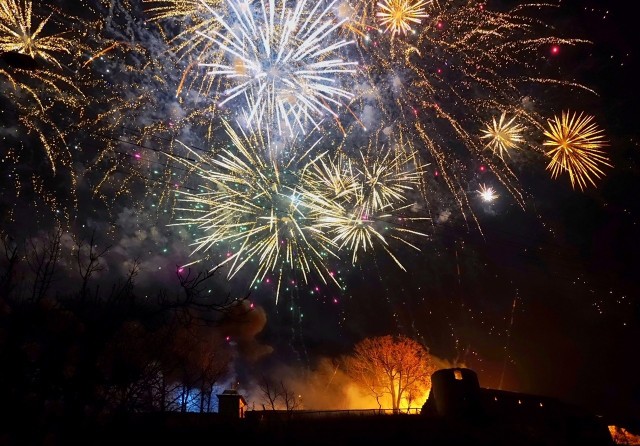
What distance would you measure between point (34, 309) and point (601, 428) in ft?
131

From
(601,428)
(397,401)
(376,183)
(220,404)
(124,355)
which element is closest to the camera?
(124,355)

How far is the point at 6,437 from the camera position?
4980 mm

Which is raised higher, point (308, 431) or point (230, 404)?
point (230, 404)

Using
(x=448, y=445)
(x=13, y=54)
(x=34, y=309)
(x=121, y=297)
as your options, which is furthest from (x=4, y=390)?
(x=448, y=445)

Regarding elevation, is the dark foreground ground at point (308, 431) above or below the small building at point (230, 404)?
below

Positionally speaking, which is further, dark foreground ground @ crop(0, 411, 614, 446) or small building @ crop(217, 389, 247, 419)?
small building @ crop(217, 389, 247, 419)

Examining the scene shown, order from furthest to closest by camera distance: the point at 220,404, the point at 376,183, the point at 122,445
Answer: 1. the point at 220,404
2. the point at 376,183
3. the point at 122,445

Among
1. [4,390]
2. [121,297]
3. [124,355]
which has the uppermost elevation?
[121,297]

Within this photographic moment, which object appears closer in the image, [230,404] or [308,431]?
[308,431]

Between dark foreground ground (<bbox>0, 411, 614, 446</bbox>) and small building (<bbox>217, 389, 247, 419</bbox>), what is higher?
small building (<bbox>217, 389, 247, 419</bbox>)

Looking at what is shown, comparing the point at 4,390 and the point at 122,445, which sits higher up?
the point at 4,390

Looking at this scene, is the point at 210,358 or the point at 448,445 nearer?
the point at 448,445

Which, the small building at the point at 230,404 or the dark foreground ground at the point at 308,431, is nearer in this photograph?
the dark foreground ground at the point at 308,431

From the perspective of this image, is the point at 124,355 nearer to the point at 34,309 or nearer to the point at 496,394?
the point at 34,309
